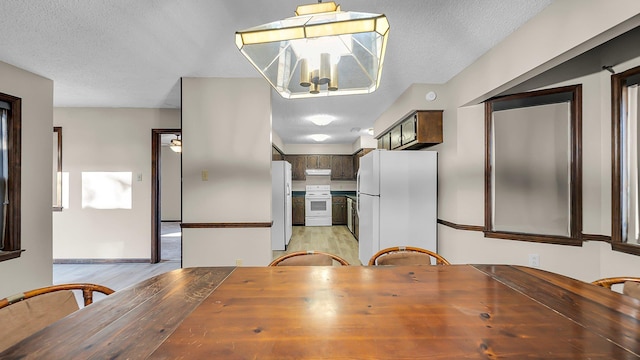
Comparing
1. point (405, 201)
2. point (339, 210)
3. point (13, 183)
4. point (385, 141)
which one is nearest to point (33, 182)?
point (13, 183)

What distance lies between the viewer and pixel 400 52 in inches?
95.2

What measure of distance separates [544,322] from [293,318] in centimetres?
80

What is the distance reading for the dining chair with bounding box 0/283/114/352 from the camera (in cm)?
91

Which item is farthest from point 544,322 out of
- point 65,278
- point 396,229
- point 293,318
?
point 65,278

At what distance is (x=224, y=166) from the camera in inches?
119

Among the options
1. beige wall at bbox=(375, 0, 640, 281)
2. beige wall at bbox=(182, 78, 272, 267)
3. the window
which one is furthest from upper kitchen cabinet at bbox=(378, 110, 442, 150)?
the window

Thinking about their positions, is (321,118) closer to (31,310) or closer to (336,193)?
(336,193)

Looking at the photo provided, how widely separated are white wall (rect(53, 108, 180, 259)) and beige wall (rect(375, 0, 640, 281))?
375 cm

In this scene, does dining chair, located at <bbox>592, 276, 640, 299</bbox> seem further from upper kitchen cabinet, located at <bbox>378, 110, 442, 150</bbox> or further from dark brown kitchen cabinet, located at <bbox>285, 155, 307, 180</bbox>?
dark brown kitchen cabinet, located at <bbox>285, 155, 307, 180</bbox>

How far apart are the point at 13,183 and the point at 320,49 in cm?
324

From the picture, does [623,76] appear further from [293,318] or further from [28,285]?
[28,285]

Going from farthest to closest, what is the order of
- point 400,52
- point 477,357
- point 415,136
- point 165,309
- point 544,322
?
point 415,136 → point 400,52 → point 165,309 → point 544,322 → point 477,357

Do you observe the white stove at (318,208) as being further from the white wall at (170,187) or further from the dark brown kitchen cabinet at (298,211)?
the white wall at (170,187)

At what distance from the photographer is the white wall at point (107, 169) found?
13.5 ft
